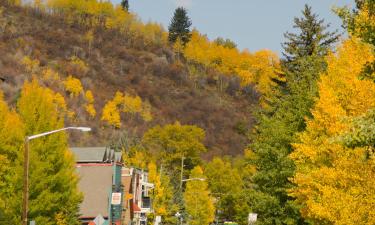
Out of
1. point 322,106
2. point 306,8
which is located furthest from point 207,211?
point 322,106

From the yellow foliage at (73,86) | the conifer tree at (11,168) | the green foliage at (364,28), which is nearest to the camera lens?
the green foliage at (364,28)

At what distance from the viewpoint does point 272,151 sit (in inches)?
1540

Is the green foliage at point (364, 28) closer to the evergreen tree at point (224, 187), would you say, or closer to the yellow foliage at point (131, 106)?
the evergreen tree at point (224, 187)

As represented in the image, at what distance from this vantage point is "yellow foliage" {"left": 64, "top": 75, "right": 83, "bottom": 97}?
190 m

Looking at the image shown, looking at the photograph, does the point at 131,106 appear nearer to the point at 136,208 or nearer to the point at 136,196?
the point at 136,196

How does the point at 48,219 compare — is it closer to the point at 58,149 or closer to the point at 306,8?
the point at 58,149

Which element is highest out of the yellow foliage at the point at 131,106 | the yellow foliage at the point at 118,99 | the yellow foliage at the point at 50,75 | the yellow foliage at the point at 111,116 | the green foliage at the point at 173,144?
the yellow foliage at the point at 50,75

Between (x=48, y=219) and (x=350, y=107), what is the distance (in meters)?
19.8

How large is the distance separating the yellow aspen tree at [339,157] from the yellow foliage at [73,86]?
163 meters

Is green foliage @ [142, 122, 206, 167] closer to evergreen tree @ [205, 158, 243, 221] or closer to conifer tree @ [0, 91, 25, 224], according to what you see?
evergreen tree @ [205, 158, 243, 221]

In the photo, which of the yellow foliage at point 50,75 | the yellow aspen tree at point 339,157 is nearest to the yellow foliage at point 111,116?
the yellow foliage at point 50,75

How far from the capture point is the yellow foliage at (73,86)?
622 ft

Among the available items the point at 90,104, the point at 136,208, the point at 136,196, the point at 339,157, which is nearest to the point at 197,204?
the point at 136,196

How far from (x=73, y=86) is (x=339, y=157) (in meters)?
169
